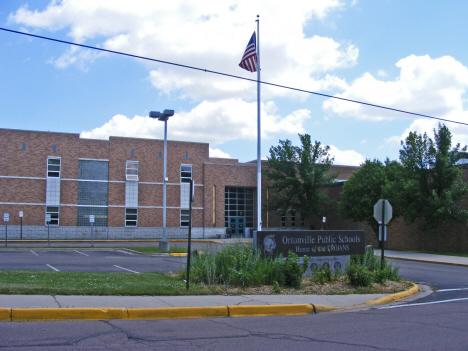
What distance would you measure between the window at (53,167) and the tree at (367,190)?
2563cm

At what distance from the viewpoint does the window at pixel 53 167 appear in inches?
1659

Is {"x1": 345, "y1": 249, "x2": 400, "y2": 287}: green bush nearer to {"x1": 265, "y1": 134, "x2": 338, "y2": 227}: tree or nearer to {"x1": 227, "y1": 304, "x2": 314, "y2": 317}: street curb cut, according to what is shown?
{"x1": 227, "y1": 304, "x2": 314, "y2": 317}: street curb cut

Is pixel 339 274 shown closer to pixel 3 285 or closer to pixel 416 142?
pixel 3 285

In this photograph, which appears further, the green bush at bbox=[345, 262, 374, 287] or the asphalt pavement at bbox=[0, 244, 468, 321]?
the green bush at bbox=[345, 262, 374, 287]

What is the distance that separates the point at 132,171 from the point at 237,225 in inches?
513

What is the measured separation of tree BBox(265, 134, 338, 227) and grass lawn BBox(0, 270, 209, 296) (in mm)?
33791

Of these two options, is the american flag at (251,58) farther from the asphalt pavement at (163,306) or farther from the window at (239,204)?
the window at (239,204)

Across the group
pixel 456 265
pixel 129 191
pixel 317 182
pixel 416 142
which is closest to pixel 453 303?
pixel 456 265

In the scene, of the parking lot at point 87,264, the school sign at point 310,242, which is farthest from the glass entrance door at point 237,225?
the school sign at point 310,242

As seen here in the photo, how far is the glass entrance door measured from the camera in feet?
165

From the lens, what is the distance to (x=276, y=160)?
46.2 metres

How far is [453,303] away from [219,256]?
19.5ft

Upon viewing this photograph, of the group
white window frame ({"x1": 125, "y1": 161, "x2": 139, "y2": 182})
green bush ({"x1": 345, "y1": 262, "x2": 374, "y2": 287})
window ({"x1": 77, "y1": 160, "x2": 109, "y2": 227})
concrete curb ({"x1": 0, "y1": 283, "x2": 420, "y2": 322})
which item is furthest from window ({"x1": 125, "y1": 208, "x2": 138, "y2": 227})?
concrete curb ({"x1": 0, "y1": 283, "x2": 420, "y2": 322})

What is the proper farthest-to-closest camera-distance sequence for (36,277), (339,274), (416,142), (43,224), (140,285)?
(43,224) < (416,142) < (339,274) < (36,277) < (140,285)
